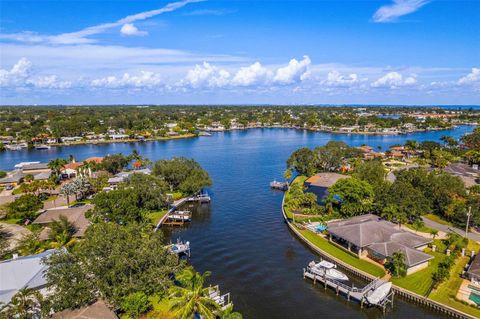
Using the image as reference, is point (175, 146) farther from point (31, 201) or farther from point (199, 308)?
point (199, 308)

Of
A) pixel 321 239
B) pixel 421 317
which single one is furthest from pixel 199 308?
pixel 321 239

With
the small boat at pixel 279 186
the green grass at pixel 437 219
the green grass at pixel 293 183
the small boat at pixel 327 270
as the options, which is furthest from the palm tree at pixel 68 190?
the green grass at pixel 437 219

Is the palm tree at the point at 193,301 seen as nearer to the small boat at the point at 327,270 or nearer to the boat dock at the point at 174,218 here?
the small boat at the point at 327,270

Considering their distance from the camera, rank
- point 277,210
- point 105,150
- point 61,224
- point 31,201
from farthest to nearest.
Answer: point 105,150 < point 277,210 < point 31,201 < point 61,224

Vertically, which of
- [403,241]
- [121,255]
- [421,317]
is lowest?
[421,317]

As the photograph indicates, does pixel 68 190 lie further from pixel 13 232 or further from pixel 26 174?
pixel 26 174

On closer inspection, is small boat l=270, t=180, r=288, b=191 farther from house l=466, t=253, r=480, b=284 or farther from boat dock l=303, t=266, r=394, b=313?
house l=466, t=253, r=480, b=284

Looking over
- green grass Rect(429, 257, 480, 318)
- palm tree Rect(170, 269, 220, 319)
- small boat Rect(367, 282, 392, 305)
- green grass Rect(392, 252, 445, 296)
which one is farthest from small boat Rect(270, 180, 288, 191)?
palm tree Rect(170, 269, 220, 319)
